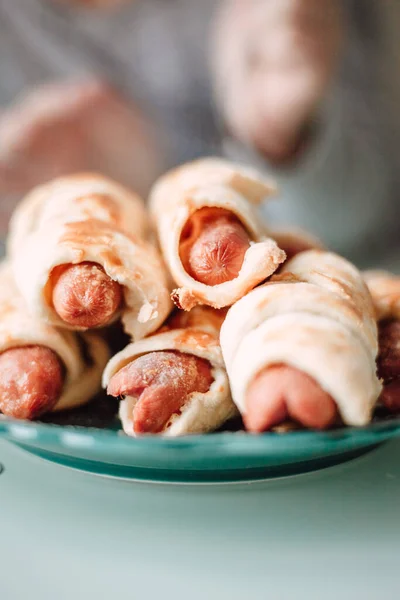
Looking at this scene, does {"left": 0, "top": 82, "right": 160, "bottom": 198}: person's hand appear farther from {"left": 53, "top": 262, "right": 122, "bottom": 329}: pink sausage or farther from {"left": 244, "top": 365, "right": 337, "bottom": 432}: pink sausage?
{"left": 244, "top": 365, "right": 337, "bottom": 432}: pink sausage

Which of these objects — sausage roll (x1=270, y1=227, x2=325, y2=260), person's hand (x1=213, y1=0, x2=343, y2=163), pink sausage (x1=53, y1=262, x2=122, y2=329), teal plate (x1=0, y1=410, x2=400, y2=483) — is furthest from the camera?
person's hand (x1=213, y1=0, x2=343, y2=163)

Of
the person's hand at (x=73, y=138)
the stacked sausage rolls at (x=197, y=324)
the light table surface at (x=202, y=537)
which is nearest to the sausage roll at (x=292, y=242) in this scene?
the stacked sausage rolls at (x=197, y=324)

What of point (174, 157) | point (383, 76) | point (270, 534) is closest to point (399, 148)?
point (383, 76)

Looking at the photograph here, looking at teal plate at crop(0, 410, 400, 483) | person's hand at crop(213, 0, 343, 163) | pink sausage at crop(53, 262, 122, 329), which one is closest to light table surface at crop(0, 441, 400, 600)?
teal plate at crop(0, 410, 400, 483)

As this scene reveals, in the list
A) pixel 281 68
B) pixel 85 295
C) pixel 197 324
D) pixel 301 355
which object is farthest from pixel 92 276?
pixel 281 68

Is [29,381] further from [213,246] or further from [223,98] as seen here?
[223,98]
